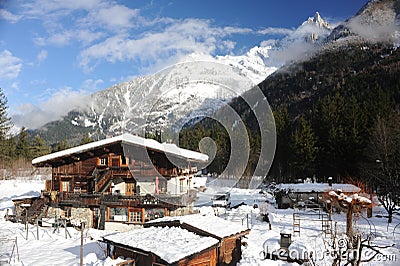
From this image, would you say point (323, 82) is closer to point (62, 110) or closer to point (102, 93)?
point (62, 110)

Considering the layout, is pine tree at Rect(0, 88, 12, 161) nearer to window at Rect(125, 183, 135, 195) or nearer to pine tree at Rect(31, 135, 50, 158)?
pine tree at Rect(31, 135, 50, 158)

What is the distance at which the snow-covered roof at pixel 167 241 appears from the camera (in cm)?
1061

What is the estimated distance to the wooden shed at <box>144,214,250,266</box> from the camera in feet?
41.9

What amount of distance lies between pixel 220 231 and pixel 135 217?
834 cm

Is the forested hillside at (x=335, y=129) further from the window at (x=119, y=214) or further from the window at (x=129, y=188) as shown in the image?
the window at (x=119, y=214)

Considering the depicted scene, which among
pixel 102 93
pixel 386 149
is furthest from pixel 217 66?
pixel 102 93

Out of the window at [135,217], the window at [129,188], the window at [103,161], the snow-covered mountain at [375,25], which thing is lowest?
the window at [135,217]

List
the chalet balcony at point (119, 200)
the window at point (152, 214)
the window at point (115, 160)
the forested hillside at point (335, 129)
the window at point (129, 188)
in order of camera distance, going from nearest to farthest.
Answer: the chalet balcony at point (119, 200)
the window at point (152, 214)
the window at point (129, 188)
the window at point (115, 160)
the forested hillside at point (335, 129)

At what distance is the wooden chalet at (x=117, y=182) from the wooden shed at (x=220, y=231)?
578 cm

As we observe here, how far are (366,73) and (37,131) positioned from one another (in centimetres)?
11860

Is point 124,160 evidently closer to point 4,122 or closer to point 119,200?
point 119,200

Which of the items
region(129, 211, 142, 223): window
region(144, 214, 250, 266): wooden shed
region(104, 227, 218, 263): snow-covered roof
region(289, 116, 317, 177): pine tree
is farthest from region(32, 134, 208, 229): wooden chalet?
region(289, 116, 317, 177): pine tree

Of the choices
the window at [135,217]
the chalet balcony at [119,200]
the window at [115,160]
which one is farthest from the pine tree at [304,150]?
the window at [135,217]

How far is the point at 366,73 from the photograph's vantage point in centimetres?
6512
